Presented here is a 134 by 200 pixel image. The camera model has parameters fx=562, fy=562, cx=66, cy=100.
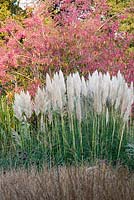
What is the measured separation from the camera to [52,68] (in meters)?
10.9

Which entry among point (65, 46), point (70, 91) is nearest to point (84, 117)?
point (70, 91)

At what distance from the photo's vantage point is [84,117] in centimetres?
758

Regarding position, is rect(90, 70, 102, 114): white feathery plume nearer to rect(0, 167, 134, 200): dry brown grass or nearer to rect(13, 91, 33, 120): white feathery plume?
rect(13, 91, 33, 120): white feathery plume

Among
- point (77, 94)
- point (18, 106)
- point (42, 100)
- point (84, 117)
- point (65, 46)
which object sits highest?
point (65, 46)

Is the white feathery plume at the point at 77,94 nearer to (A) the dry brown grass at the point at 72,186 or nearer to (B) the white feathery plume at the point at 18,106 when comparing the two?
(B) the white feathery plume at the point at 18,106

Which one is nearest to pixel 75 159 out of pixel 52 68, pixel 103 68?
pixel 103 68

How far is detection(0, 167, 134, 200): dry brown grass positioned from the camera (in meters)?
4.62

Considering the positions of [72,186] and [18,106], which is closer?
[72,186]

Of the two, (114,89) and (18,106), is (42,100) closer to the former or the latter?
(18,106)

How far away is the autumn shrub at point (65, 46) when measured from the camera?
34.1 feet

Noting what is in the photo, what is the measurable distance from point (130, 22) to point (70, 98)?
799 cm

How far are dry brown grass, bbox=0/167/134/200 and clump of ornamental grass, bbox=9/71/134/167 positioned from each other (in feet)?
5.10

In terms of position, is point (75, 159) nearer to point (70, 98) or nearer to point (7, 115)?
point (70, 98)

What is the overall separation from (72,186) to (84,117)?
9.44 feet
